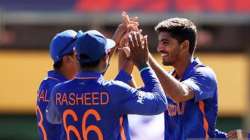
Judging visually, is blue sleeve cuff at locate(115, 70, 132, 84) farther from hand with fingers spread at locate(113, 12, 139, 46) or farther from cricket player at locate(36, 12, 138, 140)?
cricket player at locate(36, 12, 138, 140)

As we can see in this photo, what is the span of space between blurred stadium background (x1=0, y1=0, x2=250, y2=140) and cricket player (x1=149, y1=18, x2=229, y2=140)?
25.7 feet

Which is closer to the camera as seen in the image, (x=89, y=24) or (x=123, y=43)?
(x=123, y=43)

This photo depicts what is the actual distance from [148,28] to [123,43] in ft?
30.3

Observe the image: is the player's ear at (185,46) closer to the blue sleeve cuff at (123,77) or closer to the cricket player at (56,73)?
the blue sleeve cuff at (123,77)

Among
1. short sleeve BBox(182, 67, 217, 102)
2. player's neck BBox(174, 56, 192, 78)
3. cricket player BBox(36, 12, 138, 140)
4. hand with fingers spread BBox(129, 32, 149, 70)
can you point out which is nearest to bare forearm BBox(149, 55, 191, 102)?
short sleeve BBox(182, 67, 217, 102)

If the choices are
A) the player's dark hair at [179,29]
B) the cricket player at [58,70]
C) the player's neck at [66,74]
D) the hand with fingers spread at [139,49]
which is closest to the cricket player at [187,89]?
the player's dark hair at [179,29]

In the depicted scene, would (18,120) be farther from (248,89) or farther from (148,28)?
(248,89)

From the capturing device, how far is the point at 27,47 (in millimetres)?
17312

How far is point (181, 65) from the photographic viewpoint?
7.30m

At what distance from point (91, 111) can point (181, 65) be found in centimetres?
115

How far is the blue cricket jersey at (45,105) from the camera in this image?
24.2ft

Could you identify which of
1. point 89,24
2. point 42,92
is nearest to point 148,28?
point 89,24

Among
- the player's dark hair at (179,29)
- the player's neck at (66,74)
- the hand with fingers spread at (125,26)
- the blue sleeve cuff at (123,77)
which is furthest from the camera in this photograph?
the player's neck at (66,74)

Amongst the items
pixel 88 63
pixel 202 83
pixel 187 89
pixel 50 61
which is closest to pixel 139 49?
pixel 88 63
